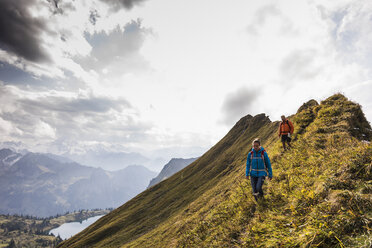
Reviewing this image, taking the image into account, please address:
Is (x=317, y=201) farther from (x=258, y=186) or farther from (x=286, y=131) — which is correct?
(x=286, y=131)

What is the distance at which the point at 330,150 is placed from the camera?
1116cm

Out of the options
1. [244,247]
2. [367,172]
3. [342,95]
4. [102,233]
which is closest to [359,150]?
[367,172]

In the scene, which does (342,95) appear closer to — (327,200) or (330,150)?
(330,150)

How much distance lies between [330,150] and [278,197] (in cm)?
483

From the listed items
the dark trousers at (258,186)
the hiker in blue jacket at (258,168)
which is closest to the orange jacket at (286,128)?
the hiker in blue jacket at (258,168)

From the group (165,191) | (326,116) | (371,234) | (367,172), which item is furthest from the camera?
(165,191)

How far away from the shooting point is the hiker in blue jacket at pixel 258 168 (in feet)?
35.0

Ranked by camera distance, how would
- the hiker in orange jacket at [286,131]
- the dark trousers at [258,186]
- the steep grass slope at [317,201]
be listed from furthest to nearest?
1. the hiker in orange jacket at [286,131]
2. the dark trousers at [258,186]
3. the steep grass slope at [317,201]

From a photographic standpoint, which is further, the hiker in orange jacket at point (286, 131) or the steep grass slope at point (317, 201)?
the hiker in orange jacket at point (286, 131)

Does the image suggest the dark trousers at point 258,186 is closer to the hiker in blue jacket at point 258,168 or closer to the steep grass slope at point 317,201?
the hiker in blue jacket at point 258,168

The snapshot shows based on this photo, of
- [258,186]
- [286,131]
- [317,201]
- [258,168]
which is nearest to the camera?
[317,201]

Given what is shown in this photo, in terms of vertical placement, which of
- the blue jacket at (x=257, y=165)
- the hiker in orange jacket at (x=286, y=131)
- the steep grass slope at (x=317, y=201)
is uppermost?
the hiker in orange jacket at (x=286, y=131)

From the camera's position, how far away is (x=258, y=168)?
10.8m

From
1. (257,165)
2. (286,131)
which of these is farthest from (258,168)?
(286,131)
